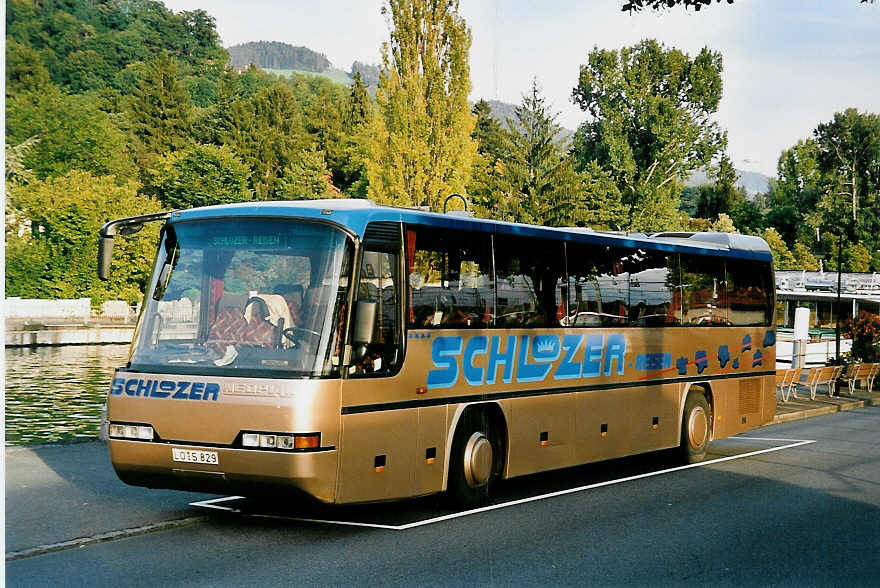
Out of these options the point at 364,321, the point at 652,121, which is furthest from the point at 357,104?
the point at 364,321

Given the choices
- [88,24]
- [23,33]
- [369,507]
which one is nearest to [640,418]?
[369,507]

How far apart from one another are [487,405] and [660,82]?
82.8m

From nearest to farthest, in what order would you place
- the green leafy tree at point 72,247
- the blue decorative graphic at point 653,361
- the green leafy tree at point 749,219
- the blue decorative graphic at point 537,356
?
the blue decorative graphic at point 537,356 → the blue decorative graphic at point 653,361 → the green leafy tree at point 72,247 → the green leafy tree at point 749,219

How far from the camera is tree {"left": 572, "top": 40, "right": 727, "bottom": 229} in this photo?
285 feet

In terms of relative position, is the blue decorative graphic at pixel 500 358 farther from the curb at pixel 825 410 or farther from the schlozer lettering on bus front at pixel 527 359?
the curb at pixel 825 410

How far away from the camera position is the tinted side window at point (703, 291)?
1769 centimetres

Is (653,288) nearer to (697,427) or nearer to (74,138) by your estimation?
A: (697,427)

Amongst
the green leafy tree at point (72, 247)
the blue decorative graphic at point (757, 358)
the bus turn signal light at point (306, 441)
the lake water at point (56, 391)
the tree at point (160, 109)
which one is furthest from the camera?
the tree at point (160, 109)

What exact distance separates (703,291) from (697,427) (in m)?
2.18

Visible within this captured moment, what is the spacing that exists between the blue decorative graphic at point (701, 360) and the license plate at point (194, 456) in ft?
31.7

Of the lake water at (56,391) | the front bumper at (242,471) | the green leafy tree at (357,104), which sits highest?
the green leafy tree at (357,104)

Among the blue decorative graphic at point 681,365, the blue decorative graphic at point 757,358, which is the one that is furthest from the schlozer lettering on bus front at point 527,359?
the blue decorative graphic at point 757,358

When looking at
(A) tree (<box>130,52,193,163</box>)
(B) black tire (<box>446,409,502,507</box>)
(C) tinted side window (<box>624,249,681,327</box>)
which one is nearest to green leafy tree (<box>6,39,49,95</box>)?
(C) tinted side window (<box>624,249,681,327</box>)

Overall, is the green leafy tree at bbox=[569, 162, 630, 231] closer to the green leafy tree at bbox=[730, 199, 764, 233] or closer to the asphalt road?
the green leafy tree at bbox=[730, 199, 764, 233]
